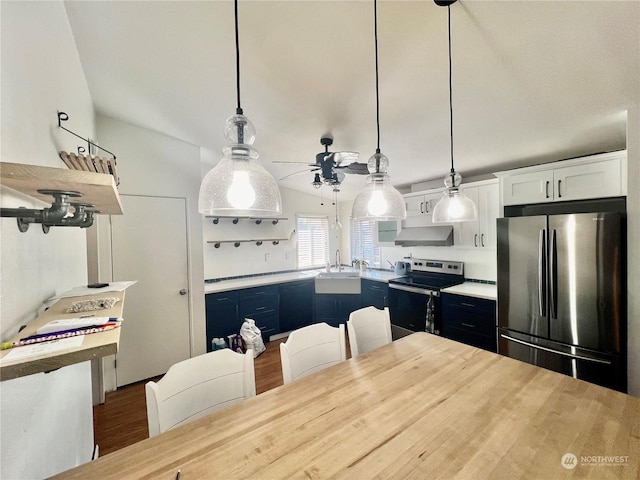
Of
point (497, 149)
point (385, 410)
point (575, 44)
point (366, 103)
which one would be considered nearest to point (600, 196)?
point (497, 149)

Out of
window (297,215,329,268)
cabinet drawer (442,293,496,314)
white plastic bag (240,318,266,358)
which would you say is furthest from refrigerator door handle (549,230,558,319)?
window (297,215,329,268)

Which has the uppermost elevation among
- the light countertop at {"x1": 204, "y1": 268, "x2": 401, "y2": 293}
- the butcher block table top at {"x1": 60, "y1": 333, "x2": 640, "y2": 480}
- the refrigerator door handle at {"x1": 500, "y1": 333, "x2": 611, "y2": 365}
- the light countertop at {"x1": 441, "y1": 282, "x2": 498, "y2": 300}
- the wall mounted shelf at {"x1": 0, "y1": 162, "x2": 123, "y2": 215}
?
the wall mounted shelf at {"x1": 0, "y1": 162, "x2": 123, "y2": 215}

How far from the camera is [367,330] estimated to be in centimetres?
188

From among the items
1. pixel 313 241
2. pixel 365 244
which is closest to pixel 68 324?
pixel 313 241

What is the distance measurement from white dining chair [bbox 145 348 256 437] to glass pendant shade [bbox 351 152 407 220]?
93cm

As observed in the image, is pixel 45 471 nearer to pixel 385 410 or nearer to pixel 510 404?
pixel 385 410

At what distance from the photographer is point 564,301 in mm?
2125

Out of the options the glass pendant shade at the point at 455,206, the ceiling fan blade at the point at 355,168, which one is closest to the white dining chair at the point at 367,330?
the glass pendant shade at the point at 455,206

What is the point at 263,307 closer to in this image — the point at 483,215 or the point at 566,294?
the point at 483,215

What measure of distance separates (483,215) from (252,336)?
3110 mm

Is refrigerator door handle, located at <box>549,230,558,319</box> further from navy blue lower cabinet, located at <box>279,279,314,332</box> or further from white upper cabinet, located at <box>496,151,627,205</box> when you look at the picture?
navy blue lower cabinet, located at <box>279,279,314,332</box>

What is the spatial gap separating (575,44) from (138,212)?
3.60m

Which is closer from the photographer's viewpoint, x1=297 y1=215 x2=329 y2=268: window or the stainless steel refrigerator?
the stainless steel refrigerator

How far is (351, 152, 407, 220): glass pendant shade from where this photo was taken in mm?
1304
